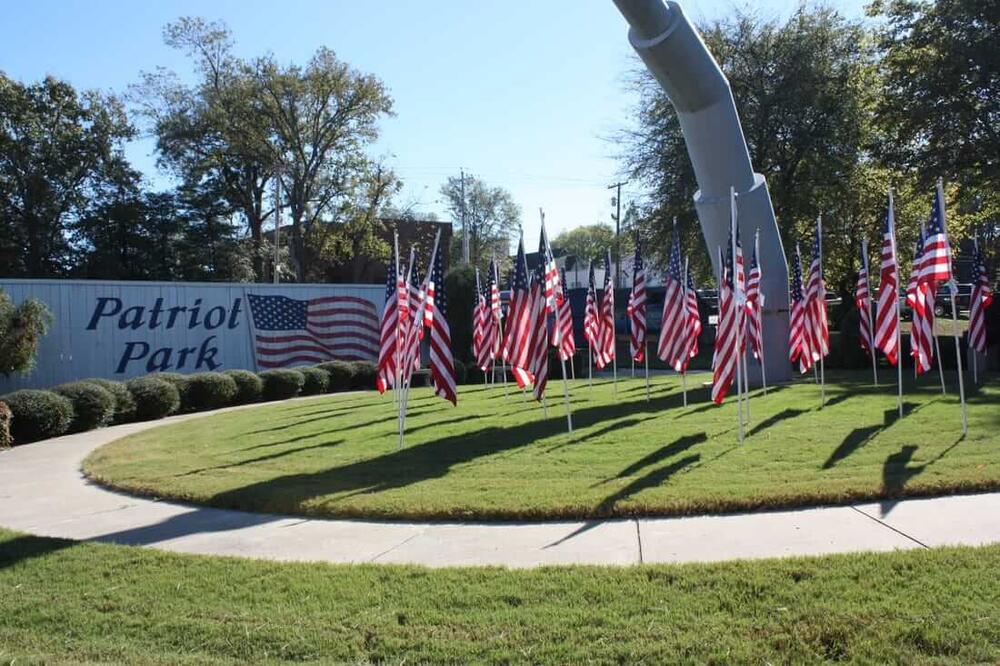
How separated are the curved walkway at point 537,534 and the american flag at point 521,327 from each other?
4842mm

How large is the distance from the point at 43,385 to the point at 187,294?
15.1ft

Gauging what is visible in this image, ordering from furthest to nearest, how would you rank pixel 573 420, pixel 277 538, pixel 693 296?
1. pixel 693 296
2. pixel 573 420
3. pixel 277 538

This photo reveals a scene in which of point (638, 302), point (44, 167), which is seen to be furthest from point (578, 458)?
point (44, 167)

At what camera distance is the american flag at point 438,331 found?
1152 centimetres

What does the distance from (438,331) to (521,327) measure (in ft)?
5.01

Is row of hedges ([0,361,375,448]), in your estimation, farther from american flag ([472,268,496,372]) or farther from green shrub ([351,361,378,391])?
american flag ([472,268,496,372])

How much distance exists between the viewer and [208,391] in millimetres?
20375

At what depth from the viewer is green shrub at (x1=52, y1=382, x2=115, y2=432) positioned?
16.5 metres

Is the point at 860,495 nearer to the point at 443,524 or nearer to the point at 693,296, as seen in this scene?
the point at 443,524

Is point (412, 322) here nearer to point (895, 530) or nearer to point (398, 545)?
point (398, 545)

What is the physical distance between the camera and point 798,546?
639cm

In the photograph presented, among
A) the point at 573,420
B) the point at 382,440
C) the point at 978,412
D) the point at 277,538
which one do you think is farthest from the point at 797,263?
the point at 277,538

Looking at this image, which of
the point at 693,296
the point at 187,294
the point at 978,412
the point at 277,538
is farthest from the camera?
the point at 187,294

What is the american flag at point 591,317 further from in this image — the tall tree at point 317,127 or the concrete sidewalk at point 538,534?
the tall tree at point 317,127
